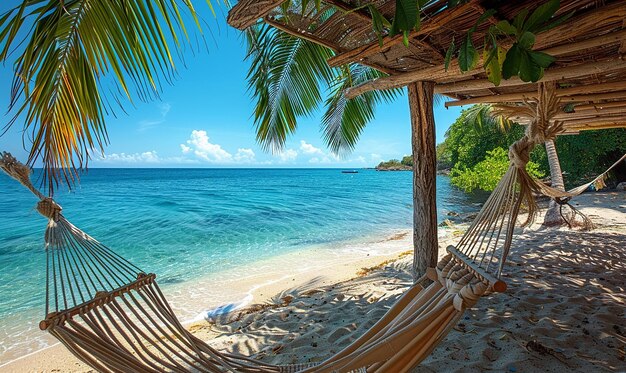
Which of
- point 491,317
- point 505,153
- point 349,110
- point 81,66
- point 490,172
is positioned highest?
point 349,110

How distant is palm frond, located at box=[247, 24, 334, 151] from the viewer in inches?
101

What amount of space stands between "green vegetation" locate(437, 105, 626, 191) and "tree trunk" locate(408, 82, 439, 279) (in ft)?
16.6

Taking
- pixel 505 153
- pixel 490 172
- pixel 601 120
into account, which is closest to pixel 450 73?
pixel 601 120

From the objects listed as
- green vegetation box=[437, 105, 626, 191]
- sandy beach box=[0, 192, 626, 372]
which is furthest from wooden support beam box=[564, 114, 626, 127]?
green vegetation box=[437, 105, 626, 191]

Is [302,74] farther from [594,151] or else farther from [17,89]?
[594,151]

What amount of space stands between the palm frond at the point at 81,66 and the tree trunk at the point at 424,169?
1303 mm

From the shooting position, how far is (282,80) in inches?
112

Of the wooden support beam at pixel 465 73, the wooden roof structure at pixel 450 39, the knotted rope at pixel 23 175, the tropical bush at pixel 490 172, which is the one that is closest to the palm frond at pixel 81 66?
the knotted rope at pixel 23 175

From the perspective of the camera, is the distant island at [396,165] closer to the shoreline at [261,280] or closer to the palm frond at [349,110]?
the shoreline at [261,280]

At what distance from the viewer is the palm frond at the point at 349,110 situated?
133 inches

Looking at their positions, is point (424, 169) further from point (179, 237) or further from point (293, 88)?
point (179, 237)

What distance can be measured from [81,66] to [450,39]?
4.64 ft

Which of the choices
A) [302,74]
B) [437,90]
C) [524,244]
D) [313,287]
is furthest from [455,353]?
[524,244]

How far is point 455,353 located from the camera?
1.32 metres
